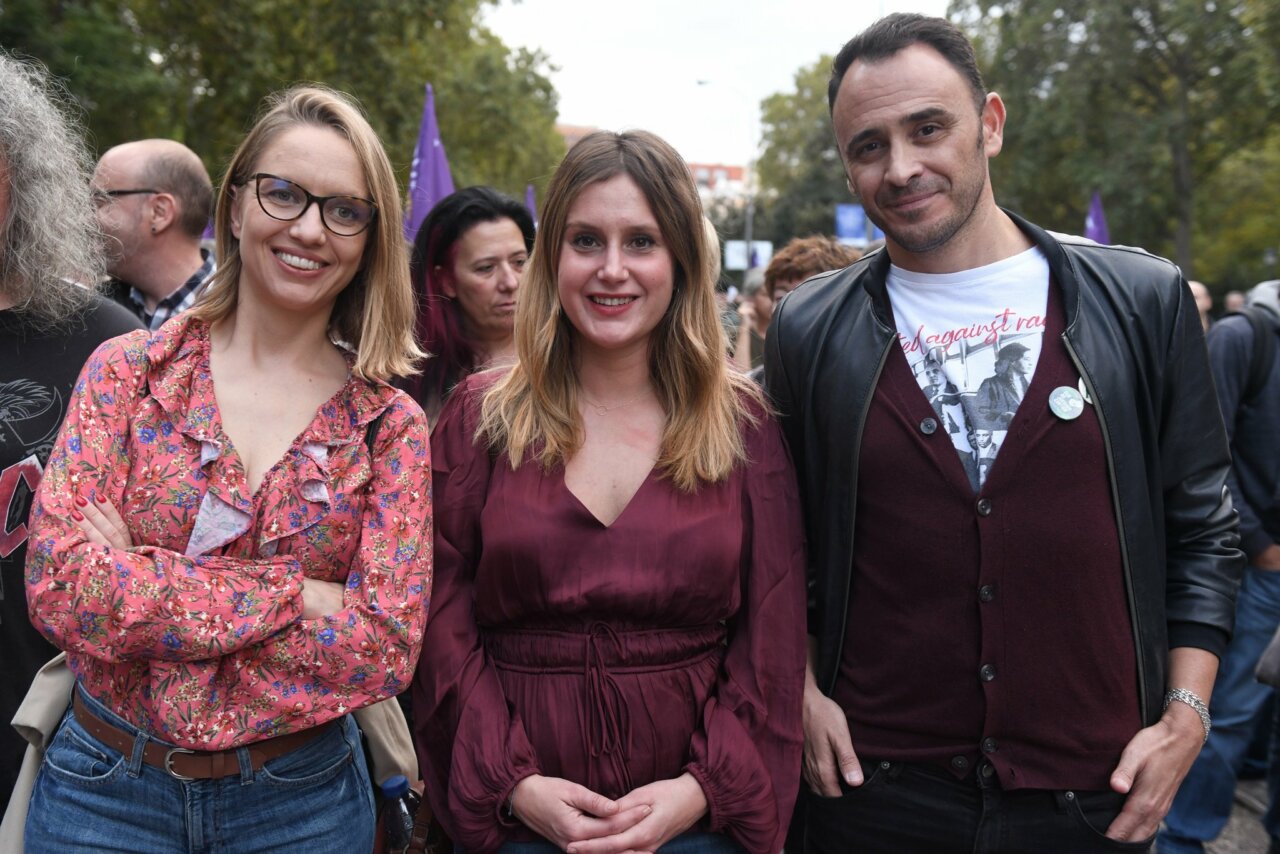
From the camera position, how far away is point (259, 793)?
2189 millimetres

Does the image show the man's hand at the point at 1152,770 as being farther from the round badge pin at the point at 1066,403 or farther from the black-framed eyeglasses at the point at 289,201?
the black-framed eyeglasses at the point at 289,201

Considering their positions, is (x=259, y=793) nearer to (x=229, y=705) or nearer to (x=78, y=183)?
(x=229, y=705)

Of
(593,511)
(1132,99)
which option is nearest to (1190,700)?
(593,511)

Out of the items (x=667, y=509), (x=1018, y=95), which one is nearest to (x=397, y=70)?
(x=667, y=509)

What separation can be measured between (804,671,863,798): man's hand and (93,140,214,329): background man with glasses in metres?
2.99

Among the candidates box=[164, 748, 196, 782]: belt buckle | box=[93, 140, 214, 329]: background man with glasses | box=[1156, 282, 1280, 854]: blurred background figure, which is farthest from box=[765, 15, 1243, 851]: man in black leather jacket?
box=[93, 140, 214, 329]: background man with glasses

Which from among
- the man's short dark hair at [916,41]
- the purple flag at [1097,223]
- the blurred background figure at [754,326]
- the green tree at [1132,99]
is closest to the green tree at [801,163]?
the green tree at [1132,99]

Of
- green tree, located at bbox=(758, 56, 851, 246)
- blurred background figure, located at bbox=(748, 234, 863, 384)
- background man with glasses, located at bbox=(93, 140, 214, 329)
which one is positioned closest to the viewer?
background man with glasses, located at bbox=(93, 140, 214, 329)

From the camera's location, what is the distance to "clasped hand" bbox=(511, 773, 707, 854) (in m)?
2.16

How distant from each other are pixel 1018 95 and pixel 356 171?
2852cm

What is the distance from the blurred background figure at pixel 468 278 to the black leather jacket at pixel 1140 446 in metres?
1.69

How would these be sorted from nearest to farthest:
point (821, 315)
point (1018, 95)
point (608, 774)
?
point (608, 774)
point (821, 315)
point (1018, 95)

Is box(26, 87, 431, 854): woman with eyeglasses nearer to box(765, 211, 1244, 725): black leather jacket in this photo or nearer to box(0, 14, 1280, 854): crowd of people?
box(0, 14, 1280, 854): crowd of people

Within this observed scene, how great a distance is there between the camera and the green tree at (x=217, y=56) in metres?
11.0
